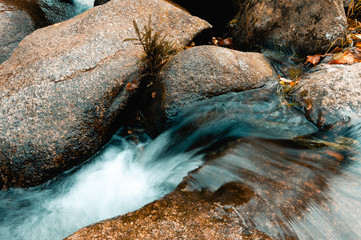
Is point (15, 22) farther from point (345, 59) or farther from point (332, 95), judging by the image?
point (345, 59)

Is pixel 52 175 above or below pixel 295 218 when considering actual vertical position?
below

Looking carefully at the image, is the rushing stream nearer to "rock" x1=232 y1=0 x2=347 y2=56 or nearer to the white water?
the white water

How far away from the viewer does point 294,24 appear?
362 cm

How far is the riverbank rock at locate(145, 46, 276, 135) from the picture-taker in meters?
2.98

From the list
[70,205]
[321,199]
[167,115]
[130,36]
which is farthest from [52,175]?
[321,199]

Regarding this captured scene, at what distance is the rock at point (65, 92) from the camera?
2.70 meters

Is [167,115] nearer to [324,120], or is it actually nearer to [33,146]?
[33,146]

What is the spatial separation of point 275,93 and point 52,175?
3.05 m

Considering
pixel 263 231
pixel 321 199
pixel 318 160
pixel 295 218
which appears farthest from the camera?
pixel 318 160

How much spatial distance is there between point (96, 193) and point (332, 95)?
122 inches

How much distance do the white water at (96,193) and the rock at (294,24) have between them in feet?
7.71

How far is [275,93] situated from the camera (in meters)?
3.30

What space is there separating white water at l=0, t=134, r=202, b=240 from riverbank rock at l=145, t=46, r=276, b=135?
443 millimetres

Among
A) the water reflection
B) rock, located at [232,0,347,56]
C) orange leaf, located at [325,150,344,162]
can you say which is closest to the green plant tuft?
the water reflection
